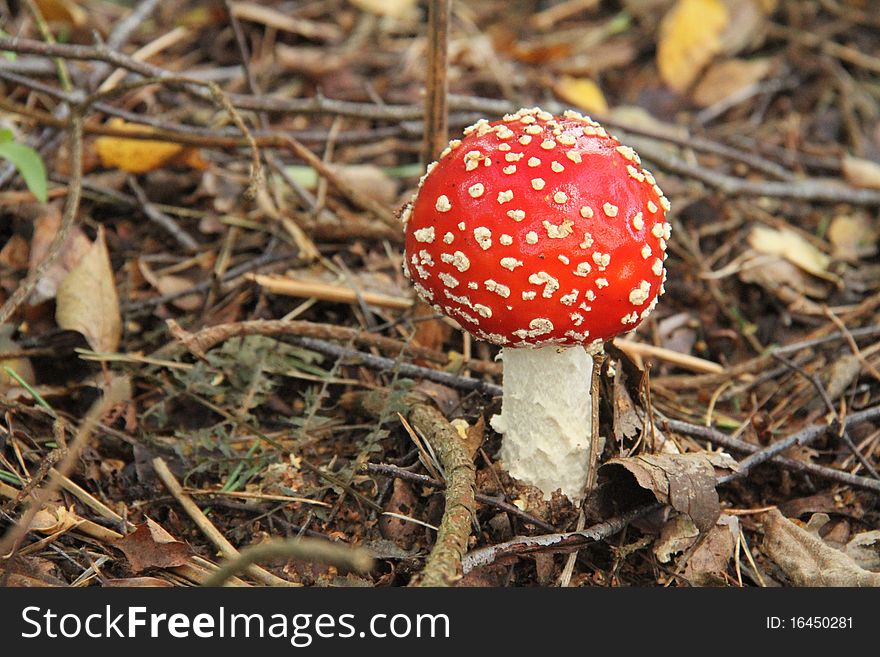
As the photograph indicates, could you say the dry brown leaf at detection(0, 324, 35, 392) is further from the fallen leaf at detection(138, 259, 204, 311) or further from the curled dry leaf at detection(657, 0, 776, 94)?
the curled dry leaf at detection(657, 0, 776, 94)

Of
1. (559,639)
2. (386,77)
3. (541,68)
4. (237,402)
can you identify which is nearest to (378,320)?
(237,402)

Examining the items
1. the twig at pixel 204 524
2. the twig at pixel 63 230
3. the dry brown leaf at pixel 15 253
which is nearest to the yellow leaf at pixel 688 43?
the twig at pixel 63 230

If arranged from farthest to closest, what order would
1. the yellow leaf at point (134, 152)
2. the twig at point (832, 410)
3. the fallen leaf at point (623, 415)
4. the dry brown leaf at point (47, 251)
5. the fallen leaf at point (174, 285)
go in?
the yellow leaf at point (134, 152) < the fallen leaf at point (174, 285) < the dry brown leaf at point (47, 251) < the twig at point (832, 410) < the fallen leaf at point (623, 415)

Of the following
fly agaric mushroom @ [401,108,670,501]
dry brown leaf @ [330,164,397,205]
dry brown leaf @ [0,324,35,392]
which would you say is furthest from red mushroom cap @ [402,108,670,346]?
dry brown leaf @ [330,164,397,205]

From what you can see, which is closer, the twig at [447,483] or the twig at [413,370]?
the twig at [447,483]

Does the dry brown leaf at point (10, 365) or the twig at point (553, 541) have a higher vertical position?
the dry brown leaf at point (10, 365)

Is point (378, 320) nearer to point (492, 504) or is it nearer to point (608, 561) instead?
point (492, 504)

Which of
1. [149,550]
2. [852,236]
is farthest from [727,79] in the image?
[149,550]

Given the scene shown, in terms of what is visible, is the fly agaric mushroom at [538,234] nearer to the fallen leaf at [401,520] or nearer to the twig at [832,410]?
the fallen leaf at [401,520]
